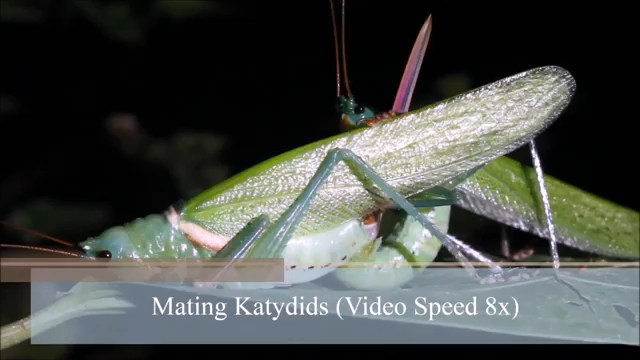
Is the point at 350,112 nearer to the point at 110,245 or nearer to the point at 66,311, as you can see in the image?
the point at 110,245

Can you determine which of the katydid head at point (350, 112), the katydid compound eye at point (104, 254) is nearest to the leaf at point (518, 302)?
the katydid compound eye at point (104, 254)

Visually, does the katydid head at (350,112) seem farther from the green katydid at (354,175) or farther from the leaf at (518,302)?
the leaf at (518,302)

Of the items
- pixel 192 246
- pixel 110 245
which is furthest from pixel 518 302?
pixel 110 245

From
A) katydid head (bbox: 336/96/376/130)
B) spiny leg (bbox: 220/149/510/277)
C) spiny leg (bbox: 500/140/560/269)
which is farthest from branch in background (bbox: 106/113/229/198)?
spiny leg (bbox: 500/140/560/269)

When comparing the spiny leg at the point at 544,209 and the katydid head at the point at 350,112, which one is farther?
the katydid head at the point at 350,112

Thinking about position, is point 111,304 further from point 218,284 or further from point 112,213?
point 112,213

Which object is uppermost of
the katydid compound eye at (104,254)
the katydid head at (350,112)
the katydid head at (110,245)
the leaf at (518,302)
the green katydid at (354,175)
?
the katydid head at (350,112)

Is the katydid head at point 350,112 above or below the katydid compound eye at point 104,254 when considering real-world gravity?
above
